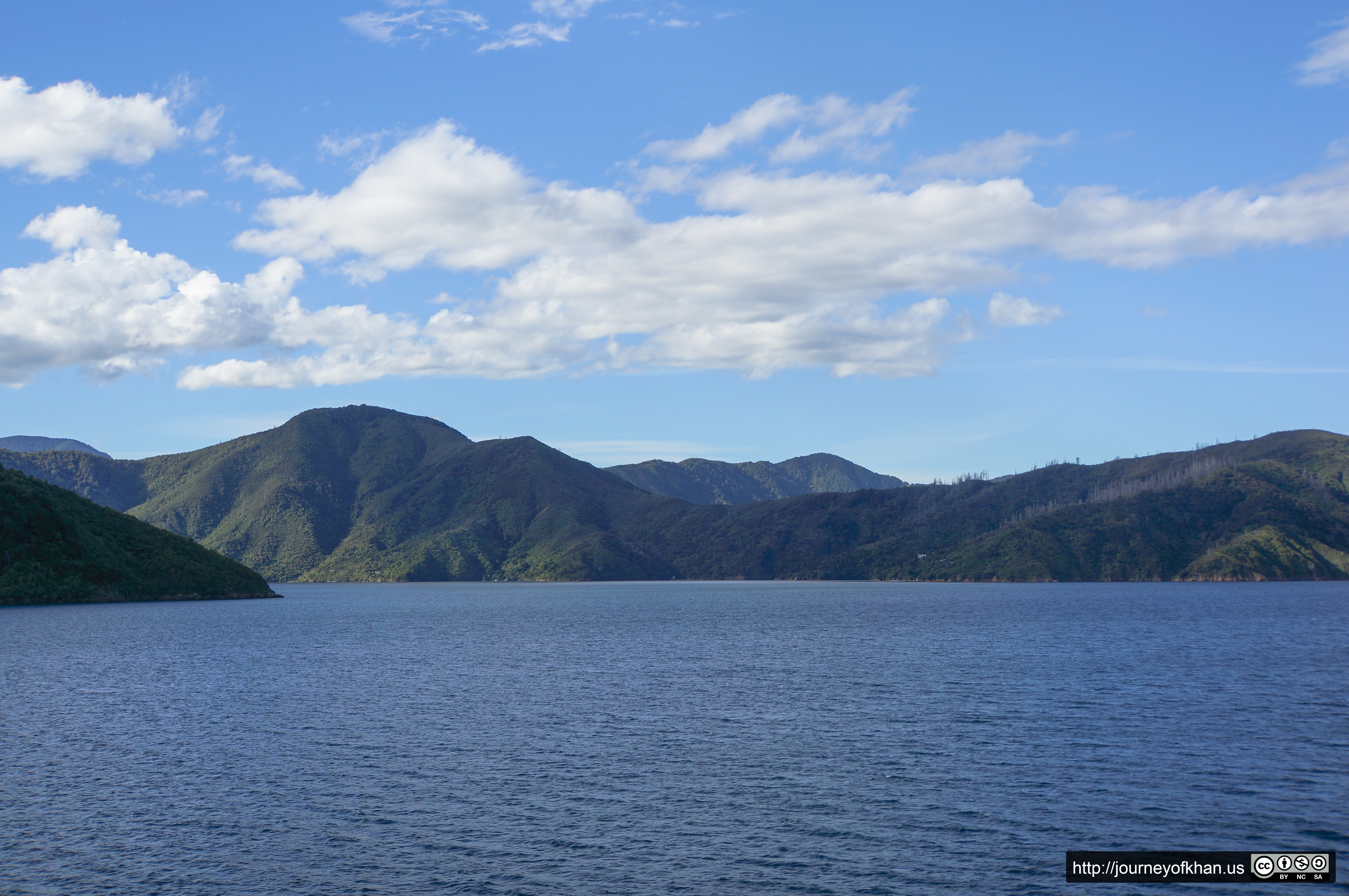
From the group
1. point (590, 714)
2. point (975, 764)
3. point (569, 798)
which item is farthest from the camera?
point (590, 714)

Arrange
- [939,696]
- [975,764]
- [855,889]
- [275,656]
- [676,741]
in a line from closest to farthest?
[855,889] → [975,764] → [676,741] → [939,696] → [275,656]

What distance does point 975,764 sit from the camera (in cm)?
5428

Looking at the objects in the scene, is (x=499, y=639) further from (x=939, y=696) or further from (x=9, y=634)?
(x=939, y=696)

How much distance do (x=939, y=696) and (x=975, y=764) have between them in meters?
27.2

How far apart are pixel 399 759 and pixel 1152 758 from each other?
44.9m

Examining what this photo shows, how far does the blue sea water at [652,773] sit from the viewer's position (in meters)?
37.2

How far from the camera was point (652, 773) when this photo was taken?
5222 centimetres

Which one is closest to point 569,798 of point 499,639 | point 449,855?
point 449,855

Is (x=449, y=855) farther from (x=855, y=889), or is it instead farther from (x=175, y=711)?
(x=175, y=711)

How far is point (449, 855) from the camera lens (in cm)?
3847

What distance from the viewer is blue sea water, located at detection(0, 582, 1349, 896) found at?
122 ft

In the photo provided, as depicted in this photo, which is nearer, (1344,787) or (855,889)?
(855,889)

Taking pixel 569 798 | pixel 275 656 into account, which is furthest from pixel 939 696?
pixel 275 656

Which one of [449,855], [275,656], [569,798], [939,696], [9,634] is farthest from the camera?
[9,634]
